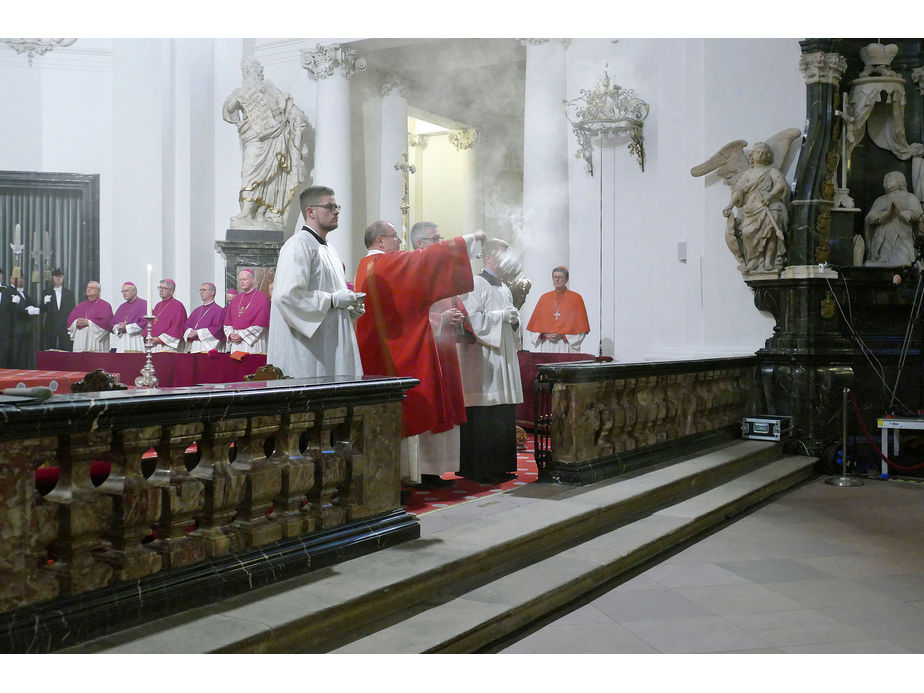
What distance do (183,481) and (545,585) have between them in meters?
→ 1.65

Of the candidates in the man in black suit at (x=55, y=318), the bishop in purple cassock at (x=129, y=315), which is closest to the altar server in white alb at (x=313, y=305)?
the bishop in purple cassock at (x=129, y=315)

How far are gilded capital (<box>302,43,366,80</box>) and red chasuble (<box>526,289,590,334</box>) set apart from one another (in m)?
4.78

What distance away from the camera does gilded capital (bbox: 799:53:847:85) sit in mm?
8133

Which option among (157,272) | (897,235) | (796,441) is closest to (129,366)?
(157,272)

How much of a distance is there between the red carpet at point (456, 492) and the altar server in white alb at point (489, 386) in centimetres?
11

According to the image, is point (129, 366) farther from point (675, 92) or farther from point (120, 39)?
point (120, 39)

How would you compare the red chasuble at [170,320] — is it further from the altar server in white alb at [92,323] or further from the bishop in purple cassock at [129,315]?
the altar server in white alb at [92,323]

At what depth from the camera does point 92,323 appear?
11.7 m

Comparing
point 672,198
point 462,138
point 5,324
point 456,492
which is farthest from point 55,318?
point 456,492

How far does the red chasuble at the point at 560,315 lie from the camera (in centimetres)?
1019

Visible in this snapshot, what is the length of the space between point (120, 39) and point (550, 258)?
764 cm

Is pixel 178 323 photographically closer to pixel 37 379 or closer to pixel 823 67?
pixel 37 379

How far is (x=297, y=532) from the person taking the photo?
11.5ft

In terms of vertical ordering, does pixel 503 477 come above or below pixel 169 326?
below
